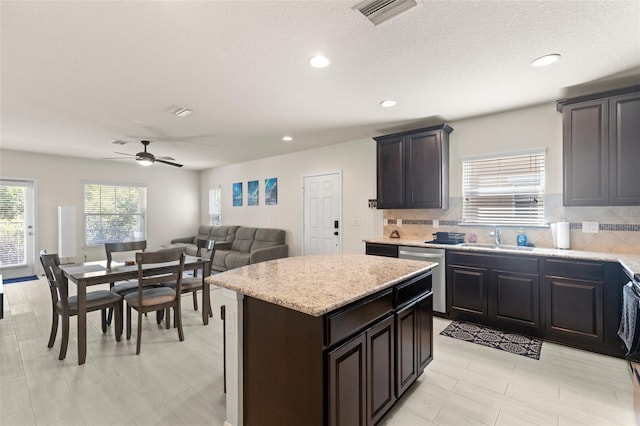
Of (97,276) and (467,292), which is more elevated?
(97,276)

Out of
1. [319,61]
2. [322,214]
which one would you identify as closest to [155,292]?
[319,61]

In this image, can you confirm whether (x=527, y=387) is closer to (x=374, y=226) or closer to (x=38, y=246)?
(x=374, y=226)

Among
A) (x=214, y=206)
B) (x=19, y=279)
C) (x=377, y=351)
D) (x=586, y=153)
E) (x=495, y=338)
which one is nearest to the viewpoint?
(x=377, y=351)

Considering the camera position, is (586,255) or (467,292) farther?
(467,292)

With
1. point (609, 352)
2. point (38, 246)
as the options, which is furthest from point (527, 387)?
point (38, 246)

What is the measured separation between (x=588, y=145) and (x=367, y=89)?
A: 225 cm

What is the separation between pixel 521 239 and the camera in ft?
11.4

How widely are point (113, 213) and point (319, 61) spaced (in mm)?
6895

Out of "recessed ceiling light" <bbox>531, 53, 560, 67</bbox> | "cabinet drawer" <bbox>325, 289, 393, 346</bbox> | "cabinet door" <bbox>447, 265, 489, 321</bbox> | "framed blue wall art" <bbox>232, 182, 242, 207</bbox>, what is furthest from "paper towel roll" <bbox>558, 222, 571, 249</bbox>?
"framed blue wall art" <bbox>232, 182, 242, 207</bbox>

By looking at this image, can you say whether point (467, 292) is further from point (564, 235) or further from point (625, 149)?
point (625, 149)

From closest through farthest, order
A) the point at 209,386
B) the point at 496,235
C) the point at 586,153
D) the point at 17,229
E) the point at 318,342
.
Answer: the point at 318,342 < the point at 209,386 < the point at 586,153 < the point at 496,235 < the point at 17,229

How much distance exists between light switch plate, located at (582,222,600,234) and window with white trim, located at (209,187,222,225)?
7.40 meters

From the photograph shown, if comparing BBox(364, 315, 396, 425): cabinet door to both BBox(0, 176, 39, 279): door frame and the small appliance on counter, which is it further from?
BBox(0, 176, 39, 279): door frame

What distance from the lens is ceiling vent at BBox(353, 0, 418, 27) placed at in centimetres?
174
